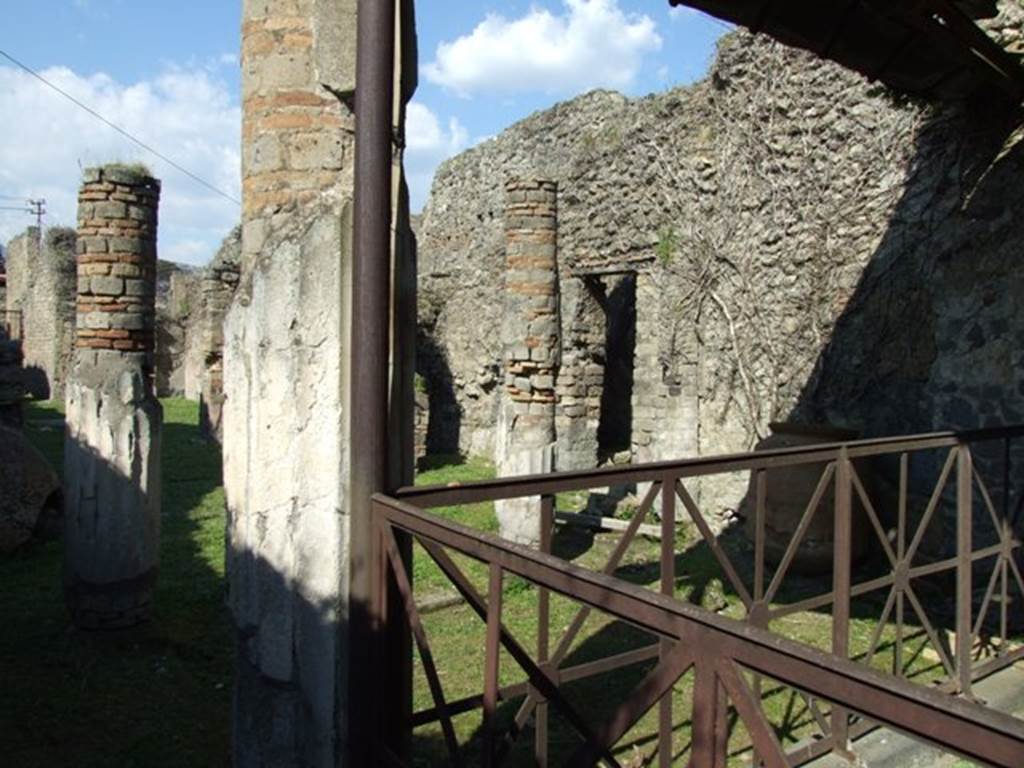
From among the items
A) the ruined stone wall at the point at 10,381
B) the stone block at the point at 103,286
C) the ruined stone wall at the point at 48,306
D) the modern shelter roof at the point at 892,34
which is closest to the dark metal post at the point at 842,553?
the modern shelter roof at the point at 892,34

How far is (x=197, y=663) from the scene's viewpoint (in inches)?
195

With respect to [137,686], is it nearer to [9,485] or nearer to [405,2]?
[9,485]

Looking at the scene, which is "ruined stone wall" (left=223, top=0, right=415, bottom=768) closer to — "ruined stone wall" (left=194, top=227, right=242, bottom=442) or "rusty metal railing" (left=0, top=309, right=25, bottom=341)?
"ruined stone wall" (left=194, top=227, right=242, bottom=442)

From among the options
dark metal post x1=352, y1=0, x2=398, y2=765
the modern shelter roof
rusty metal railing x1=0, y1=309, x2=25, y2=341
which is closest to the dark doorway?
the modern shelter roof

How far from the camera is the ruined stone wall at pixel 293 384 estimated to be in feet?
8.25

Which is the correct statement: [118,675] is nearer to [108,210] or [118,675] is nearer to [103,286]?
[103,286]

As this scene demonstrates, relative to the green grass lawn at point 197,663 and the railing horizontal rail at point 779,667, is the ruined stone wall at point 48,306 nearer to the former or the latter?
the green grass lawn at point 197,663

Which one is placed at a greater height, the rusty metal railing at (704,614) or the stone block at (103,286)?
the stone block at (103,286)

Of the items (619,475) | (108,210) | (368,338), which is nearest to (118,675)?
(108,210)

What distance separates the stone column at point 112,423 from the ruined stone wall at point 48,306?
15416 mm

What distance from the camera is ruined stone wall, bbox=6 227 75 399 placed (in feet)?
63.2

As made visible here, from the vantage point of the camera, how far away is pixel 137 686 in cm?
462

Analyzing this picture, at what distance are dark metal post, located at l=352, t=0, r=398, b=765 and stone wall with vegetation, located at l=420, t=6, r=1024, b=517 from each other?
156 inches

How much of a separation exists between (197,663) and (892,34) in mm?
5356
